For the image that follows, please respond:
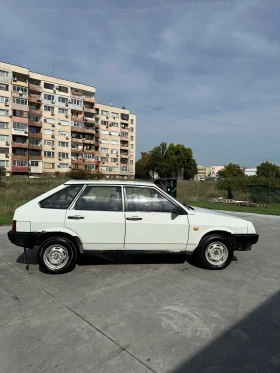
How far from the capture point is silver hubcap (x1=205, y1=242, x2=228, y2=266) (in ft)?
16.5

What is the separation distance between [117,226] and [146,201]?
27.3 inches

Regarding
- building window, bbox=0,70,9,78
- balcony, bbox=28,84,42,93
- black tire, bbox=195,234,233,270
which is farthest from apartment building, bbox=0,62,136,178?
black tire, bbox=195,234,233,270

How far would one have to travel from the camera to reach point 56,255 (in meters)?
4.70

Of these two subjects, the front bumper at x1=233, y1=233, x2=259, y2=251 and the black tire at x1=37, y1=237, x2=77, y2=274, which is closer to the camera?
the black tire at x1=37, y1=237, x2=77, y2=274

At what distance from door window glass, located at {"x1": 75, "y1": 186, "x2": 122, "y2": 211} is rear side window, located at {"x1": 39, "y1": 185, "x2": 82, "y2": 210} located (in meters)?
0.16

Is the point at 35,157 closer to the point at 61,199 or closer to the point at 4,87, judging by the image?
the point at 4,87

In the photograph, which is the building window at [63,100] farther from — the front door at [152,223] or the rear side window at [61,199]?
the front door at [152,223]

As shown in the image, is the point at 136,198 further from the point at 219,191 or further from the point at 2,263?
the point at 219,191

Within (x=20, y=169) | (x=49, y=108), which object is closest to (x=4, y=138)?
(x=20, y=169)

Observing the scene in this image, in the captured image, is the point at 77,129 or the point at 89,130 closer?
the point at 77,129

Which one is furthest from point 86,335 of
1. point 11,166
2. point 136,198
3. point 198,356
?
point 11,166

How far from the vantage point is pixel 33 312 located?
3400 millimetres

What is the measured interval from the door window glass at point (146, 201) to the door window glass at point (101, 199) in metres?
0.18

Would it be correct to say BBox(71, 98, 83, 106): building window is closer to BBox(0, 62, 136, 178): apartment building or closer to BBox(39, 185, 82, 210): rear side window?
BBox(0, 62, 136, 178): apartment building
